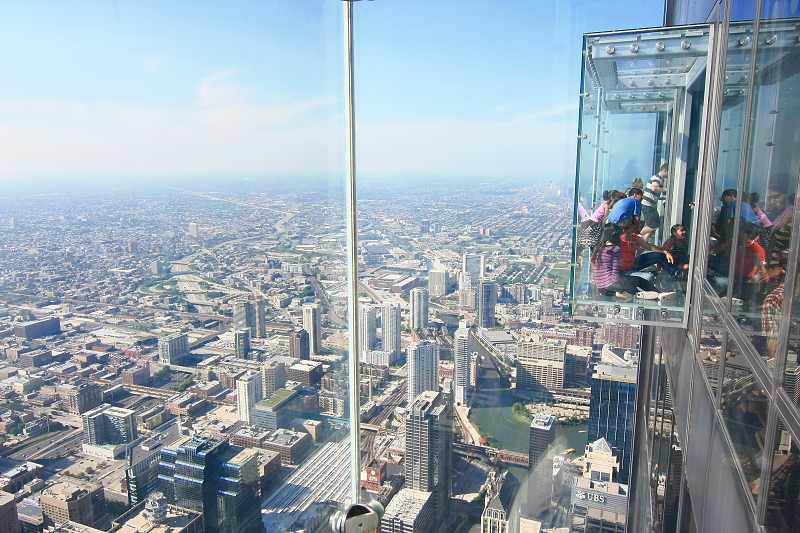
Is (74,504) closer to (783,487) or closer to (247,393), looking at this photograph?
(247,393)

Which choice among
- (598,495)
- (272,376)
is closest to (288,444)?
(272,376)

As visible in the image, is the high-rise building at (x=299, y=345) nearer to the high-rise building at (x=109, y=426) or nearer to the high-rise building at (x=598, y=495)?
the high-rise building at (x=109, y=426)


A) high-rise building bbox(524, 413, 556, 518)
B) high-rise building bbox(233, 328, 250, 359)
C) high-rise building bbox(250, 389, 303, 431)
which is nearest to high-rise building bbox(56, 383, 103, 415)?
high-rise building bbox(233, 328, 250, 359)

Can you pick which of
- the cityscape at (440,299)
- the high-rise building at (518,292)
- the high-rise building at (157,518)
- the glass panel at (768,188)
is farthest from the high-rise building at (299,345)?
the glass panel at (768,188)

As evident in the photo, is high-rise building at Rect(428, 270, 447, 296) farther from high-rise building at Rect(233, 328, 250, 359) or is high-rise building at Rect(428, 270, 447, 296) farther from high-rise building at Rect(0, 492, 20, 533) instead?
high-rise building at Rect(0, 492, 20, 533)

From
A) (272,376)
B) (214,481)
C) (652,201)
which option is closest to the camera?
(214,481)
